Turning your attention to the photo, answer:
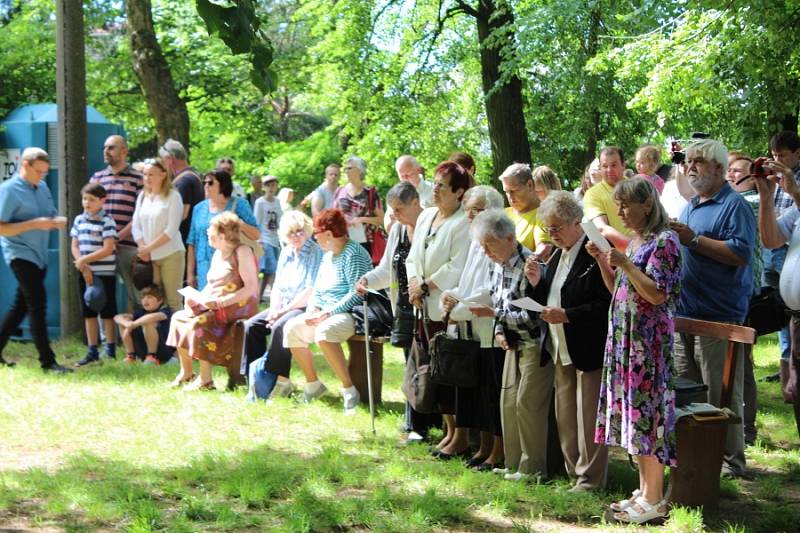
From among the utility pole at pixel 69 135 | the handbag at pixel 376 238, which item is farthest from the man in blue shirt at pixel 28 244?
the handbag at pixel 376 238

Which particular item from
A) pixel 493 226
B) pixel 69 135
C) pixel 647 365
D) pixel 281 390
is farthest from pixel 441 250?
pixel 69 135

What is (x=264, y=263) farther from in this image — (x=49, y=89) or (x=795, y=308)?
(x=795, y=308)

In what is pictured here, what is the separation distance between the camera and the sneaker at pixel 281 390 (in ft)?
31.5

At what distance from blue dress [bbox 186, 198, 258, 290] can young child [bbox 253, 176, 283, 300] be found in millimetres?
5090

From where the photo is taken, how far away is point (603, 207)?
7914 mm

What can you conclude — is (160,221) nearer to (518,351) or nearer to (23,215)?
(23,215)

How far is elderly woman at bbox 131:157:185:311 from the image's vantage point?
1141cm

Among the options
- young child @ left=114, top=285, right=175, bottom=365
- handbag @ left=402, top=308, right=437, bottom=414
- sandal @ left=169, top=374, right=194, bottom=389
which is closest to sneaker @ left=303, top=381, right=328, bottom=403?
sandal @ left=169, top=374, right=194, bottom=389

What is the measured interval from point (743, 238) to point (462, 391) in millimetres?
2007

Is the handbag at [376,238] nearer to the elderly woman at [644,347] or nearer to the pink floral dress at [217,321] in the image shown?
the pink floral dress at [217,321]

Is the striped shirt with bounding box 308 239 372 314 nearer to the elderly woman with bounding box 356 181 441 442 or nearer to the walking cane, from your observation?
the walking cane

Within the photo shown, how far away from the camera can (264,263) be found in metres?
16.5

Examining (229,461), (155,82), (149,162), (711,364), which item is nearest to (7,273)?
(149,162)

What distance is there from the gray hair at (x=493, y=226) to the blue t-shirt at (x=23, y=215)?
571 cm
